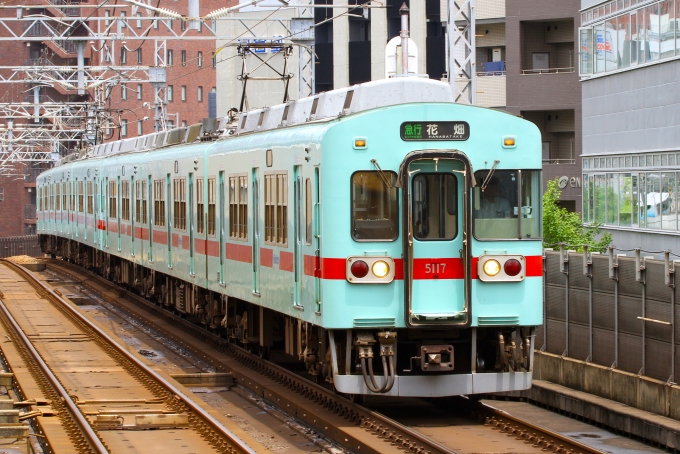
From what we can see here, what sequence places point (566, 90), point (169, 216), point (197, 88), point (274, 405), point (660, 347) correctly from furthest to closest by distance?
point (197, 88)
point (566, 90)
point (169, 216)
point (274, 405)
point (660, 347)

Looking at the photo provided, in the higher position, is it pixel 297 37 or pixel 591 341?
pixel 297 37

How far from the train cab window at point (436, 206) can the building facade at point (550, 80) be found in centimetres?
2606

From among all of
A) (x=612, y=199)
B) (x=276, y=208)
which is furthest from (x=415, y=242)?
(x=612, y=199)

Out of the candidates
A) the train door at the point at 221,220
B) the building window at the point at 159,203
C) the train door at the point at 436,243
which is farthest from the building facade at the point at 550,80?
the train door at the point at 436,243

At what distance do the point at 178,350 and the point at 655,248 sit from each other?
9.32 meters

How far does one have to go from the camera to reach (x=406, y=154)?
11016mm

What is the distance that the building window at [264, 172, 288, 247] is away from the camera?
1275cm

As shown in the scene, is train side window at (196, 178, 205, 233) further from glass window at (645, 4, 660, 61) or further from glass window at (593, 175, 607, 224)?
glass window at (593, 175, 607, 224)

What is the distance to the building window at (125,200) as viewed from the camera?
2567cm

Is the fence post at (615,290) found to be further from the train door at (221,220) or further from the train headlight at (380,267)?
the train door at (221,220)

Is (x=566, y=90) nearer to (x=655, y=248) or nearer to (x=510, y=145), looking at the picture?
(x=655, y=248)

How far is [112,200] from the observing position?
A: 1105 inches

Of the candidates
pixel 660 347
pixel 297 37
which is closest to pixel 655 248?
pixel 297 37

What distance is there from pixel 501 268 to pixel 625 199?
14527 mm
